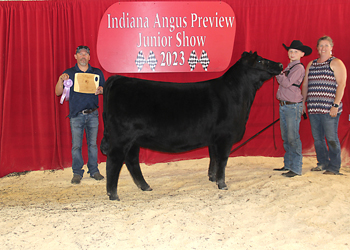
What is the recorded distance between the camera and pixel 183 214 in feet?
8.93

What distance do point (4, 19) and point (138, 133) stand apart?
3066 millimetres

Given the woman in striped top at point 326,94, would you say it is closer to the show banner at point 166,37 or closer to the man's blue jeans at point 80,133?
the show banner at point 166,37

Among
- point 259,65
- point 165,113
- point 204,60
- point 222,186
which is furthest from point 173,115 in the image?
point 204,60

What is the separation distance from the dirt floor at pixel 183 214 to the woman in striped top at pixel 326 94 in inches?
18.8

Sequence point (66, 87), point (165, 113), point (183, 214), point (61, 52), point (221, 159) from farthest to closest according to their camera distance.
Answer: point (61, 52) < point (66, 87) < point (221, 159) < point (165, 113) < point (183, 214)

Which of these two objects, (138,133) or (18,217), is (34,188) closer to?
(18,217)

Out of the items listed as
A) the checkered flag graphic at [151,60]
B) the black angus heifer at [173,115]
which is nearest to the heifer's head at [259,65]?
the black angus heifer at [173,115]

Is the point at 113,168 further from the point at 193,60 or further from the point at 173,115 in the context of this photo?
the point at 193,60

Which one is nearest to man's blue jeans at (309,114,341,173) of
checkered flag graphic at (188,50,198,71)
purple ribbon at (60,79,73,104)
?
checkered flag graphic at (188,50,198,71)

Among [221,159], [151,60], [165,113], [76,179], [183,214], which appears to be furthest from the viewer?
[151,60]

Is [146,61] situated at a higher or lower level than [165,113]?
higher

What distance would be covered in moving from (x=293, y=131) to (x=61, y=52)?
3.64 metres

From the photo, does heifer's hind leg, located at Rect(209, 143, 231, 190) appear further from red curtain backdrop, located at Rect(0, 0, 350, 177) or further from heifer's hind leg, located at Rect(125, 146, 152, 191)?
red curtain backdrop, located at Rect(0, 0, 350, 177)

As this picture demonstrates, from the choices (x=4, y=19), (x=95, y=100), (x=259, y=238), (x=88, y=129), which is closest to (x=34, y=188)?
(x=88, y=129)
